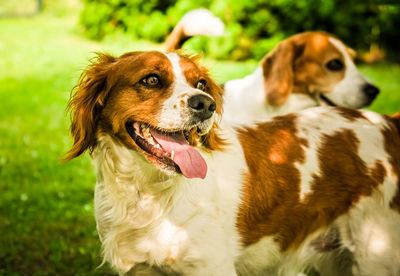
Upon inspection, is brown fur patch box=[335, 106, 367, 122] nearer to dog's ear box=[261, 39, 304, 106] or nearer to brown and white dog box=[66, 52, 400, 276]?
brown and white dog box=[66, 52, 400, 276]

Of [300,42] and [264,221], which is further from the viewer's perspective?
[300,42]

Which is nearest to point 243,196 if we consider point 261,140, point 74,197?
point 261,140

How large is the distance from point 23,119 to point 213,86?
17.3 ft

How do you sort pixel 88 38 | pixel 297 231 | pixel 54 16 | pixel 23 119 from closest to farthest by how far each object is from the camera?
pixel 297 231, pixel 23 119, pixel 88 38, pixel 54 16

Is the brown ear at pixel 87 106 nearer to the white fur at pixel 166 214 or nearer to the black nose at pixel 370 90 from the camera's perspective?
the white fur at pixel 166 214

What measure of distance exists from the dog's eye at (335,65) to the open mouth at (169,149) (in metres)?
2.09

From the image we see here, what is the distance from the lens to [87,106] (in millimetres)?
2525

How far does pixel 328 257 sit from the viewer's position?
111 inches

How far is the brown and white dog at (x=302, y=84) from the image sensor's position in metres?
Answer: 4.04

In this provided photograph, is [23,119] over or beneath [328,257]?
beneath

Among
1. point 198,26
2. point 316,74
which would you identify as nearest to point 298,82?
point 316,74

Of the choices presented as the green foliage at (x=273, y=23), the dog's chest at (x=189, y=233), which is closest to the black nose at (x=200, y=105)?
the dog's chest at (x=189, y=233)

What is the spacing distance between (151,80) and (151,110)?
0.17 metres

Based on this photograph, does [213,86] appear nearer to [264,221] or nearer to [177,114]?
[177,114]
